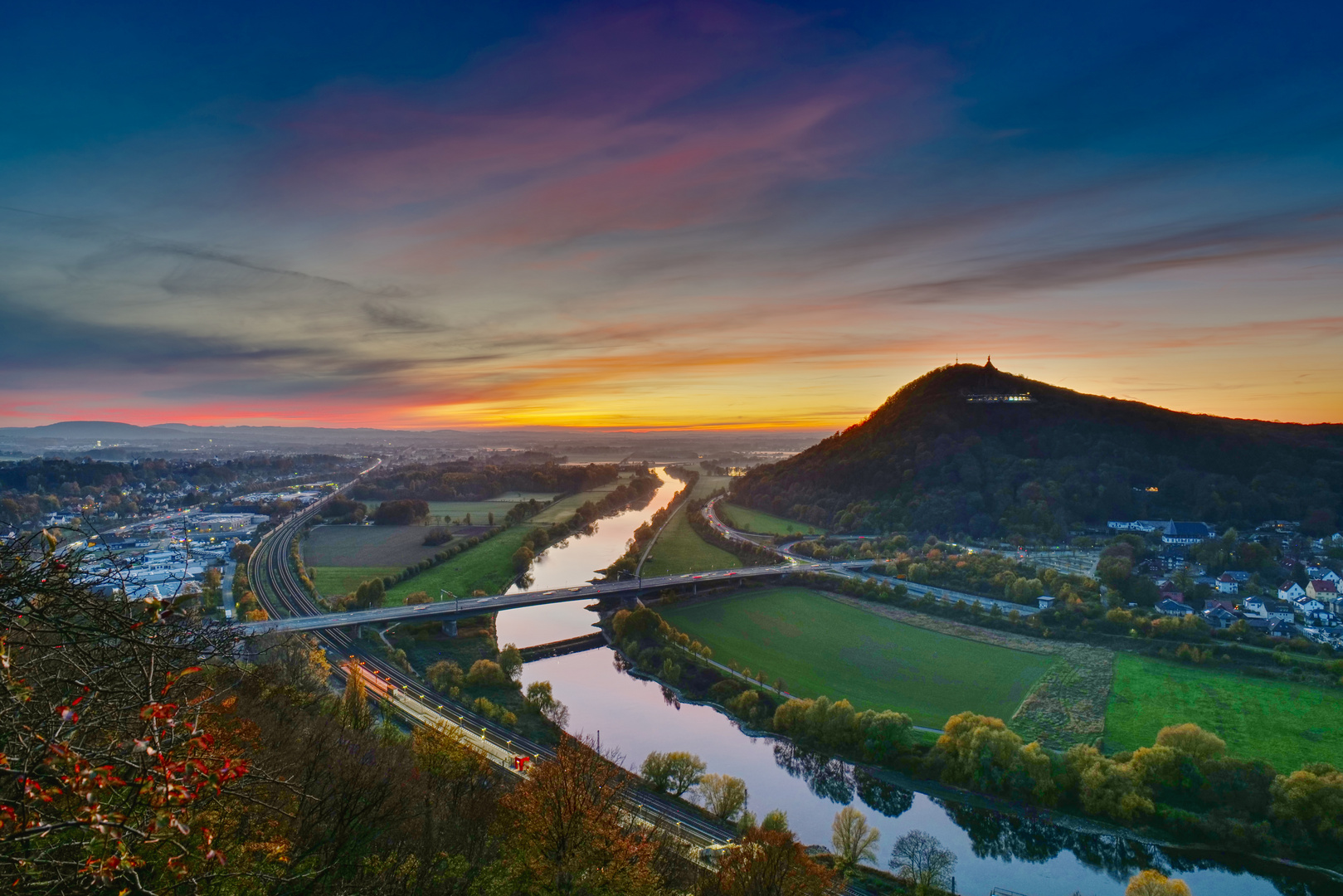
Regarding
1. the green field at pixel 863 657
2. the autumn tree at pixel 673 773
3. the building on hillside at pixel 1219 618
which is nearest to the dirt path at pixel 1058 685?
the green field at pixel 863 657

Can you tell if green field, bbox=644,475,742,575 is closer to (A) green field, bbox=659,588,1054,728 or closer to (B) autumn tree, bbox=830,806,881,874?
(A) green field, bbox=659,588,1054,728

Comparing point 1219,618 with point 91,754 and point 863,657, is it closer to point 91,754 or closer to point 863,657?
point 863,657

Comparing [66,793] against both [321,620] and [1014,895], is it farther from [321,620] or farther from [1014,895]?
[321,620]

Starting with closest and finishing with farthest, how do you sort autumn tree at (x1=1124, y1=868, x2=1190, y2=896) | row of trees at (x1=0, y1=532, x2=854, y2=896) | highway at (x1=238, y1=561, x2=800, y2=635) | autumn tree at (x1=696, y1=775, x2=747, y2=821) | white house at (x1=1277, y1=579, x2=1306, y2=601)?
row of trees at (x1=0, y1=532, x2=854, y2=896) < autumn tree at (x1=1124, y1=868, x2=1190, y2=896) < autumn tree at (x1=696, y1=775, x2=747, y2=821) < highway at (x1=238, y1=561, x2=800, y2=635) < white house at (x1=1277, y1=579, x2=1306, y2=601)

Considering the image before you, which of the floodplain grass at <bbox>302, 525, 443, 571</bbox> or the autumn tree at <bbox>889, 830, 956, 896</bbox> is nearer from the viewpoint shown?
the autumn tree at <bbox>889, 830, 956, 896</bbox>

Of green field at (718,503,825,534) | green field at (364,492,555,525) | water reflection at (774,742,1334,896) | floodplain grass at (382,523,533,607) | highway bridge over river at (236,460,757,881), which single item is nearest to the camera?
water reflection at (774,742,1334,896)

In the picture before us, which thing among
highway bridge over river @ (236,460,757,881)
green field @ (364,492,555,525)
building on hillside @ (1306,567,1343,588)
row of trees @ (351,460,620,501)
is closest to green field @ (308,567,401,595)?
highway bridge over river @ (236,460,757,881)

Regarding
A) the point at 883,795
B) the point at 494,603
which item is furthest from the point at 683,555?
the point at 883,795
